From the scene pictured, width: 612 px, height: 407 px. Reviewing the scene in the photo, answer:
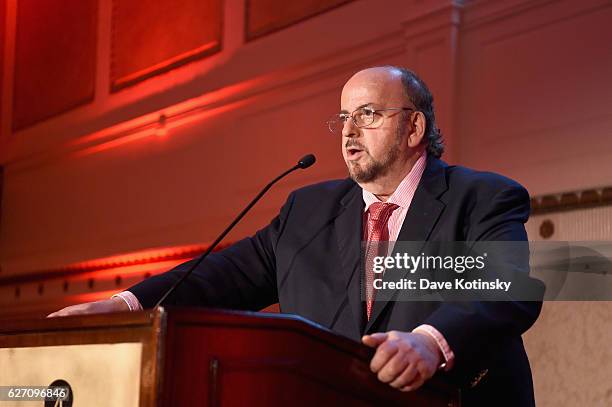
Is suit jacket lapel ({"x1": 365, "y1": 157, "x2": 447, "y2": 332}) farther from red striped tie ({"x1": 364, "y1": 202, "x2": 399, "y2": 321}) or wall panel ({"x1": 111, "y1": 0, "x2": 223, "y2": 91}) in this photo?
wall panel ({"x1": 111, "y1": 0, "x2": 223, "y2": 91})

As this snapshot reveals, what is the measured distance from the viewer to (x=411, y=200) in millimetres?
2447

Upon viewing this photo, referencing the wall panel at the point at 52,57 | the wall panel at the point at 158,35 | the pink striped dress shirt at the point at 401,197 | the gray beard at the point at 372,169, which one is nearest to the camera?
the pink striped dress shirt at the point at 401,197

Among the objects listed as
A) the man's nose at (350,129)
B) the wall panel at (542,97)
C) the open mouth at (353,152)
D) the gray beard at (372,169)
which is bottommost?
the gray beard at (372,169)

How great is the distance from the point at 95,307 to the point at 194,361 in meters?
0.65

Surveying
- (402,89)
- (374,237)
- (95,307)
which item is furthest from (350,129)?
(95,307)

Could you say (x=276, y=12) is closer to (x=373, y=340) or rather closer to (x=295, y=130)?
(x=295, y=130)

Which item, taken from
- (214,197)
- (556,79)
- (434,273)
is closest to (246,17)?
(214,197)

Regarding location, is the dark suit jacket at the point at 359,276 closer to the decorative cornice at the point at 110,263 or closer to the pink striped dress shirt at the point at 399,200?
the pink striped dress shirt at the point at 399,200

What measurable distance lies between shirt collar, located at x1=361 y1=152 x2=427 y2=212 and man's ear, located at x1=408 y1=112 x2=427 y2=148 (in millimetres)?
62

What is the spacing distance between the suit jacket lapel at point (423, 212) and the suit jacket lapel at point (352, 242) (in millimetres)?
52

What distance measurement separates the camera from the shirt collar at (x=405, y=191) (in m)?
2.51

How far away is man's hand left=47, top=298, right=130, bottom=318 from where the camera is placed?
2055mm
